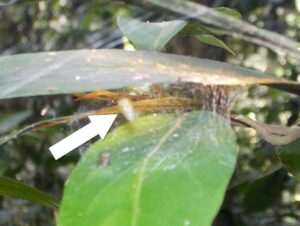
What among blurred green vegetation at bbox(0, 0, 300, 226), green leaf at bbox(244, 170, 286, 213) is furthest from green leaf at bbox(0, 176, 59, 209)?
green leaf at bbox(244, 170, 286, 213)

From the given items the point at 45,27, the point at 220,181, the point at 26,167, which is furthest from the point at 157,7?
the point at 45,27

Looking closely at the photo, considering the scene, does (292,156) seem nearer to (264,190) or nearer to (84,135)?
(84,135)

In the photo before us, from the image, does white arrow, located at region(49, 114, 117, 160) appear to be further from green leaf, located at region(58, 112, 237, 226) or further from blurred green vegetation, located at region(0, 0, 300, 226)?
blurred green vegetation, located at region(0, 0, 300, 226)

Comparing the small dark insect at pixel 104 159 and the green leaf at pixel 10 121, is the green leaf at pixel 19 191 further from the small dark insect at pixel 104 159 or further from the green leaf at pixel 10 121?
the green leaf at pixel 10 121

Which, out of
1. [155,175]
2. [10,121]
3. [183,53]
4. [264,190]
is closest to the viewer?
[155,175]

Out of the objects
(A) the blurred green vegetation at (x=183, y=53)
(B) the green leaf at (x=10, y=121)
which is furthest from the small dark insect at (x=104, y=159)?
(B) the green leaf at (x=10, y=121)

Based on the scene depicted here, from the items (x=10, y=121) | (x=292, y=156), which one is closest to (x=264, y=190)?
(x=10, y=121)

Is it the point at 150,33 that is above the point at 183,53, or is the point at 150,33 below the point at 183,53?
above
